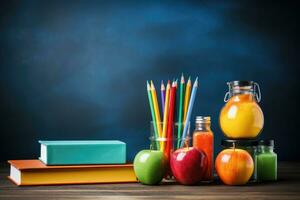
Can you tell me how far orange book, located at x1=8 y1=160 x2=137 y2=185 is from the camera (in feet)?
4.70

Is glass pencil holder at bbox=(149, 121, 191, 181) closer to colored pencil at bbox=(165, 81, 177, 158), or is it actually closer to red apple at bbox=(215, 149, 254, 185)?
colored pencil at bbox=(165, 81, 177, 158)

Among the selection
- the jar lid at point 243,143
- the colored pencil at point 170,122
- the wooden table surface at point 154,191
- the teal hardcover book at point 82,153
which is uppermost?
the colored pencil at point 170,122

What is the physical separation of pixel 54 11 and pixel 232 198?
903 millimetres

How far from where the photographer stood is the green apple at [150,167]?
4.77 ft

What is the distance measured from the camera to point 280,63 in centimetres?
203

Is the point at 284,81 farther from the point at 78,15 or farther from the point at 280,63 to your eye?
the point at 78,15

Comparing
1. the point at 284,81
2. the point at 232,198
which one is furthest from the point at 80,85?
the point at 232,198

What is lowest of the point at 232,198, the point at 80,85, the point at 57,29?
the point at 232,198

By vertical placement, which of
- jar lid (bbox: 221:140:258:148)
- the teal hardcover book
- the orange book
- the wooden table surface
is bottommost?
the wooden table surface

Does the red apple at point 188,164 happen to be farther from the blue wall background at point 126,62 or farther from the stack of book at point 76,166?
the blue wall background at point 126,62

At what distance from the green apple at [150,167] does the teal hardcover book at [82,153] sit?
68 millimetres

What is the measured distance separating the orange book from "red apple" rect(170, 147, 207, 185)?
0.37 ft

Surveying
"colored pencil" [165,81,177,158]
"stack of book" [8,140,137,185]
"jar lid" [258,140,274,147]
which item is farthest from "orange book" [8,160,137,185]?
"jar lid" [258,140,274,147]

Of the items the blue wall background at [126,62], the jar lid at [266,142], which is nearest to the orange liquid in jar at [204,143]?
the jar lid at [266,142]
